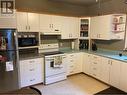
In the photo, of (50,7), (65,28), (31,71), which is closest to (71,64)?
(65,28)

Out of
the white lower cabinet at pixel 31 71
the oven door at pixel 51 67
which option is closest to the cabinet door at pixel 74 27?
the oven door at pixel 51 67

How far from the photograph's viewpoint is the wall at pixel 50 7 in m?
3.87

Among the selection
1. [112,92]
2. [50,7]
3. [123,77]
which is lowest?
[112,92]

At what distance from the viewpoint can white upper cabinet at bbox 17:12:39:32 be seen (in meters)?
3.38

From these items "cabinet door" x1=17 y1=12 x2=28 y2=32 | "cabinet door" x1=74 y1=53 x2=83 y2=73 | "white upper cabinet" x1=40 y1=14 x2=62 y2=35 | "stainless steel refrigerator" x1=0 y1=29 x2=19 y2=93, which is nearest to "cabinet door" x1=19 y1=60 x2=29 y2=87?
"stainless steel refrigerator" x1=0 y1=29 x2=19 y2=93

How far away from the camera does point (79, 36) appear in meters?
4.66

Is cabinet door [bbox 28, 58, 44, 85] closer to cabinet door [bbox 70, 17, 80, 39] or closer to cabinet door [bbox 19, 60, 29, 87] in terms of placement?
cabinet door [bbox 19, 60, 29, 87]

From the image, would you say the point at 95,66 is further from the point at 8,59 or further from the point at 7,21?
the point at 7,21

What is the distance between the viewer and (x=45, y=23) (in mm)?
3836

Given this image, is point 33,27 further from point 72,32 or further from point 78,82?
point 78,82

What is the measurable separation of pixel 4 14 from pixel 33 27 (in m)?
0.85

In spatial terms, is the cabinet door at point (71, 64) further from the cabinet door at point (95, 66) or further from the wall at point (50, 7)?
the wall at point (50, 7)

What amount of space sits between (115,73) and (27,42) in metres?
2.59

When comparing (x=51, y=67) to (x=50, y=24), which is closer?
(x=51, y=67)
